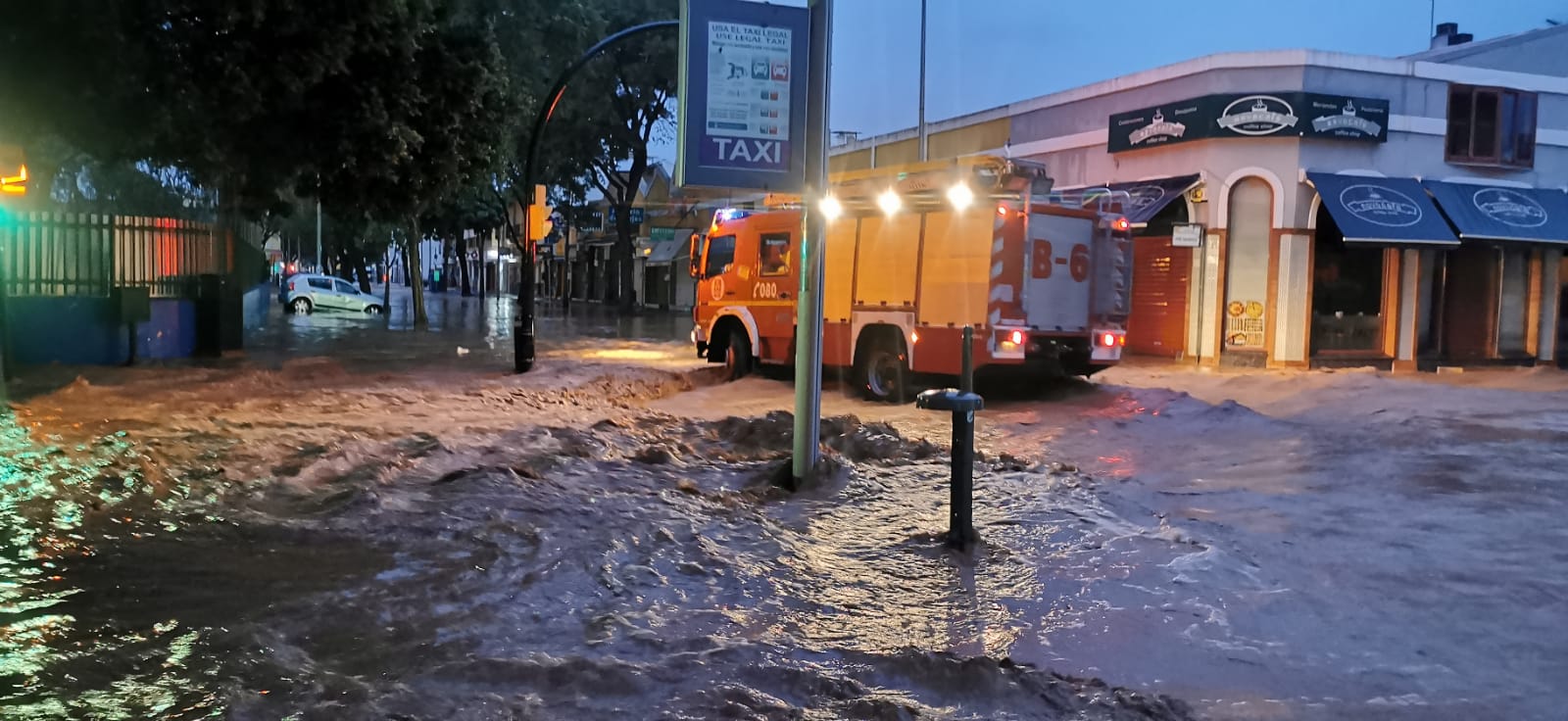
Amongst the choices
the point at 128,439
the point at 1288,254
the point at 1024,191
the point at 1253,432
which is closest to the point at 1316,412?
the point at 1253,432

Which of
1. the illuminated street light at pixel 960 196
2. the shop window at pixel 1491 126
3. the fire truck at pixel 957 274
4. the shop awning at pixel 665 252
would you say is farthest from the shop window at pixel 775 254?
the shop awning at pixel 665 252

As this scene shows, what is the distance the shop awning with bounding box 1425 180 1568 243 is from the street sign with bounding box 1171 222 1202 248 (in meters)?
4.41

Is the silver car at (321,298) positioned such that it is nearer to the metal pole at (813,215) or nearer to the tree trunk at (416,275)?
the tree trunk at (416,275)

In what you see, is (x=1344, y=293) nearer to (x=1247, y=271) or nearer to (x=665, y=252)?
(x=1247, y=271)

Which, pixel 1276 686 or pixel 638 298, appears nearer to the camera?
pixel 1276 686

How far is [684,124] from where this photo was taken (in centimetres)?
740

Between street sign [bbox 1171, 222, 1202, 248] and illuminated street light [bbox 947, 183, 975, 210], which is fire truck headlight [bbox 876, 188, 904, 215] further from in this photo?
street sign [bbox 1171, 222, 1202, 248]

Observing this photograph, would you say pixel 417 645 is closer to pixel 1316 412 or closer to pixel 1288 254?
pixel 1316 412

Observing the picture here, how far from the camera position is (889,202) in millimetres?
14562

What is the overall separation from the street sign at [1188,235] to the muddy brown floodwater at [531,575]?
12.9 m

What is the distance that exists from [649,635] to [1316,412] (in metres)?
10.7

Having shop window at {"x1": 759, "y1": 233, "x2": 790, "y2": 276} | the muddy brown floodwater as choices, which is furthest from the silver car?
the muddy brown floodwater

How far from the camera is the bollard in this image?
6270 mm

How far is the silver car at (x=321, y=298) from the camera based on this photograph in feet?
125
